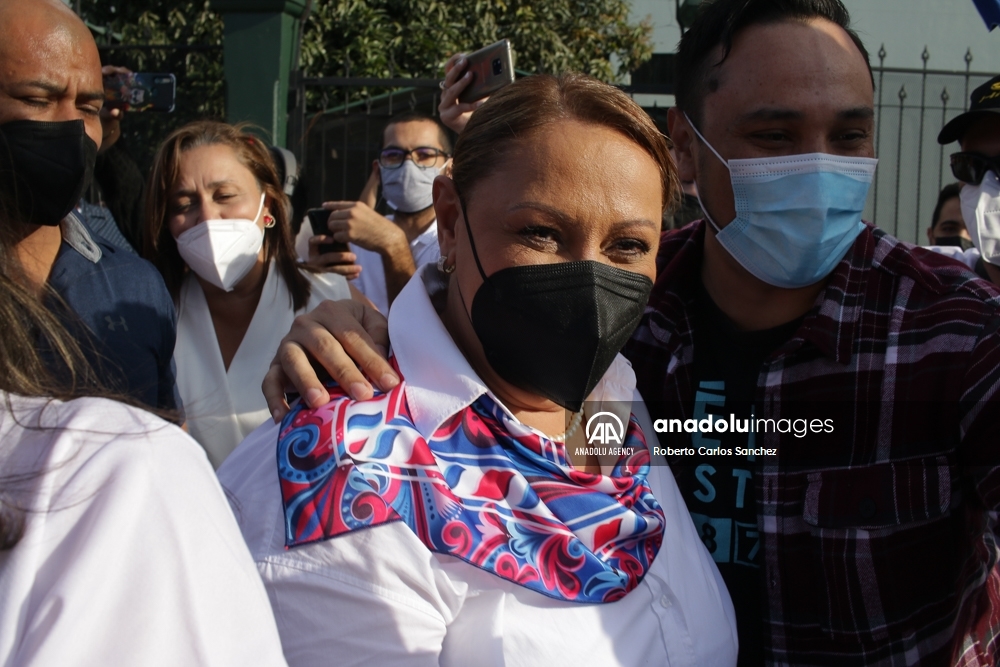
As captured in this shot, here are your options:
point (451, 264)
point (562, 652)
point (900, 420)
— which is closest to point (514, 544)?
point (562, 652)

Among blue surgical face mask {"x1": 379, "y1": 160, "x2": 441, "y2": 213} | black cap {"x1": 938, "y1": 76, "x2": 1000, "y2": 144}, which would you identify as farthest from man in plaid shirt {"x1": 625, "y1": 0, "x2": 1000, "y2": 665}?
blue surgical face mask {"x1": 379, "y1": 160, "x2": 441, "y2": 213}

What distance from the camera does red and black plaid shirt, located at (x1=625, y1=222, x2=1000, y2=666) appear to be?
1.81m

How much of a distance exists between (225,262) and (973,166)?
103 inches

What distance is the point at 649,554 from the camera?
1.69 metres

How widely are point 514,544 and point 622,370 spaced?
71 centimetres

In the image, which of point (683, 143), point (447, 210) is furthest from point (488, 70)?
point (447, 210)

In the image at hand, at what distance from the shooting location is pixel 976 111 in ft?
9.13

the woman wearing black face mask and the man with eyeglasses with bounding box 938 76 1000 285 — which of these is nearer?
the woman wearing black face mask

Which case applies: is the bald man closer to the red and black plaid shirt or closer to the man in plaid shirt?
the man in plaid shirt

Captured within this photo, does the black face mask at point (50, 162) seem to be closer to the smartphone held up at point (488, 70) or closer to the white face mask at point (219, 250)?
the white face mask at point (219, 250)

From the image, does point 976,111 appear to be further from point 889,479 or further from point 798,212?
point 889,479

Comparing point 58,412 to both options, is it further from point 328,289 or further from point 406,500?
point 328,289

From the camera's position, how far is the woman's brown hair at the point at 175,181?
3182 mm

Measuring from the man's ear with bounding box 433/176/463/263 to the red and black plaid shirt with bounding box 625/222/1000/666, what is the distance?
842 mm
